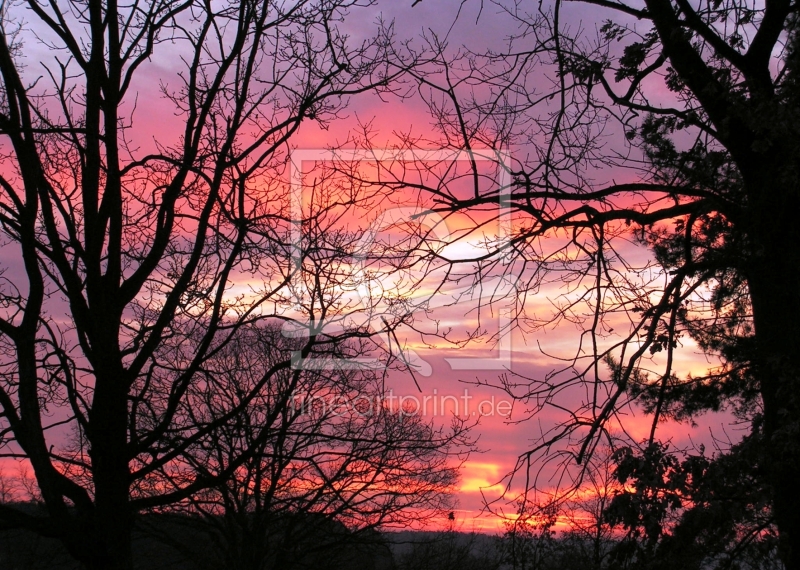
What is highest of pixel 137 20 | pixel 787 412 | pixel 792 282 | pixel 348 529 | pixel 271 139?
pixel 137 20

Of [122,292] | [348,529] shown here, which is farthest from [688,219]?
[348,529]

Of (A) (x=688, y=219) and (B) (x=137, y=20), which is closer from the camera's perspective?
(A) (x=688, y=219)

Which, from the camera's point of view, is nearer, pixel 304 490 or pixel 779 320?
pixel 779 320

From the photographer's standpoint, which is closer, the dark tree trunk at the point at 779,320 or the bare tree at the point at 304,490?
the dark tree trunk at the point at 779,320

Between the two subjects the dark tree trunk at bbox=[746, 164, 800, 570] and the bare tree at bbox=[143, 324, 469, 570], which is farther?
the bare tree at bbox=[143, 324, 469, 570]

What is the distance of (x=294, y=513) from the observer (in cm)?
1532

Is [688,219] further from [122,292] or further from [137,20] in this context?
[137,20]

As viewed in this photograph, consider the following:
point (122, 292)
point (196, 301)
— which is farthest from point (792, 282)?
point (122, 292)

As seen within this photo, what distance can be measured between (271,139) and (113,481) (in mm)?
3886

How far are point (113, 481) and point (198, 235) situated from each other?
98.9 inches

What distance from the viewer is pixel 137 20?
8453 millimetres

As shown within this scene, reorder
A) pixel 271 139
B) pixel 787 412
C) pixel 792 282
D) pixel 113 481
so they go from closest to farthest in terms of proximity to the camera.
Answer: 1. pixel 787 412
2. pixel 792 282
3. pixel 113 481
4. pixel 271 139

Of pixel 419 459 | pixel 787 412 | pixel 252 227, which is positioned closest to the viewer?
pixel 787 412

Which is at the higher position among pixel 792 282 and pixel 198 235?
pixel 198 235
